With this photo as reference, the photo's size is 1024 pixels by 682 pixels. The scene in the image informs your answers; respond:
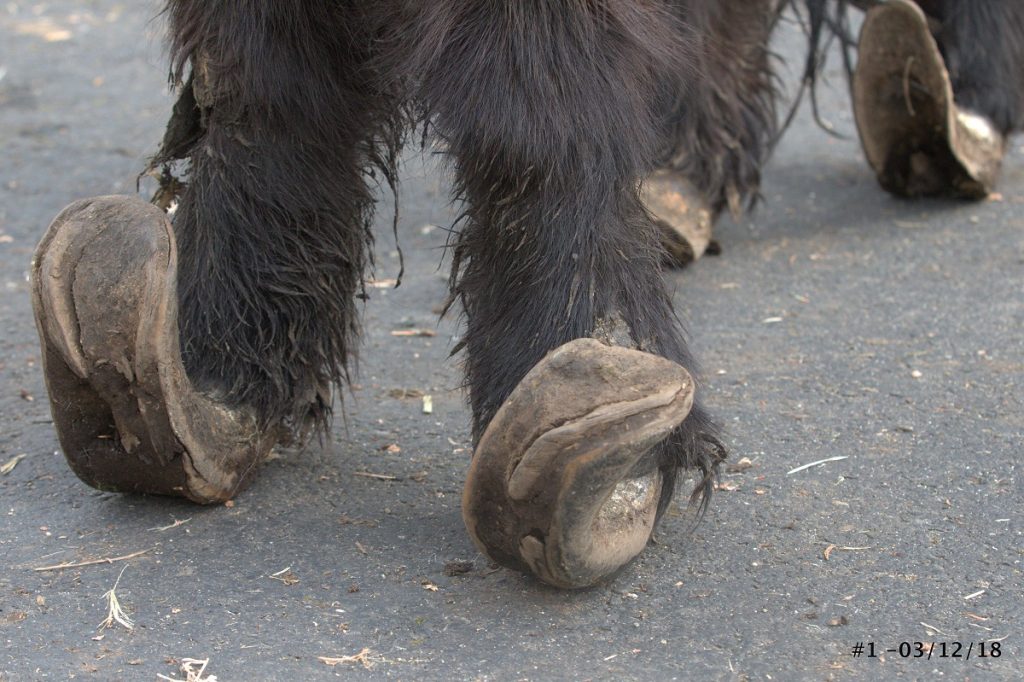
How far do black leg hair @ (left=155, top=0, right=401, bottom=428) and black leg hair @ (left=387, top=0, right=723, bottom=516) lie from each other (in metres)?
0.29

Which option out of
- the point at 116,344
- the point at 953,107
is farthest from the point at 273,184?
the point at 953,107

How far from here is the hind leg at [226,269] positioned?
191 centimetres

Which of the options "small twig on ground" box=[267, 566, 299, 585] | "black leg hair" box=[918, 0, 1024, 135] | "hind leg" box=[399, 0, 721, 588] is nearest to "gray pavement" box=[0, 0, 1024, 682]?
"small twig on ground" box=[267, 566, 299, 585]

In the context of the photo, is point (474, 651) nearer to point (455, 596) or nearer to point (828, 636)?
point (455, 596)

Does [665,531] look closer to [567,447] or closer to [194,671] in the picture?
[567,447]

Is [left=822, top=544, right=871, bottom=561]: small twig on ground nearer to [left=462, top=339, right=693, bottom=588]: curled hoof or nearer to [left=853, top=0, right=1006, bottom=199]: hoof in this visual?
[left=462, top=339, right=693, bottom=588]: curled hoof

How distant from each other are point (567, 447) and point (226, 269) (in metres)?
0.81

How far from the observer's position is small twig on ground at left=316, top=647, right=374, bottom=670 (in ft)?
5.95

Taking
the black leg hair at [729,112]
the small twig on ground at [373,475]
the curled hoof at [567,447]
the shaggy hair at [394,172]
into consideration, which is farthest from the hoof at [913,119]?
the curled hoof at [567,447]

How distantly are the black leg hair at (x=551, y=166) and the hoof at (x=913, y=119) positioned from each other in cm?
170

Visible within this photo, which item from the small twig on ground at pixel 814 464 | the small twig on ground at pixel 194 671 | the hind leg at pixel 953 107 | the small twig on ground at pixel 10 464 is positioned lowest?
the small twig on ground at pixel 194 671

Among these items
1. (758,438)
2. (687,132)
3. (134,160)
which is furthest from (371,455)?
(134,160)

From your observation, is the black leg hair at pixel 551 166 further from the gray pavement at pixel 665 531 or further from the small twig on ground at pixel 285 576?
the small twig on ground at pixel 285 576

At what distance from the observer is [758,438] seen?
2545 mm
